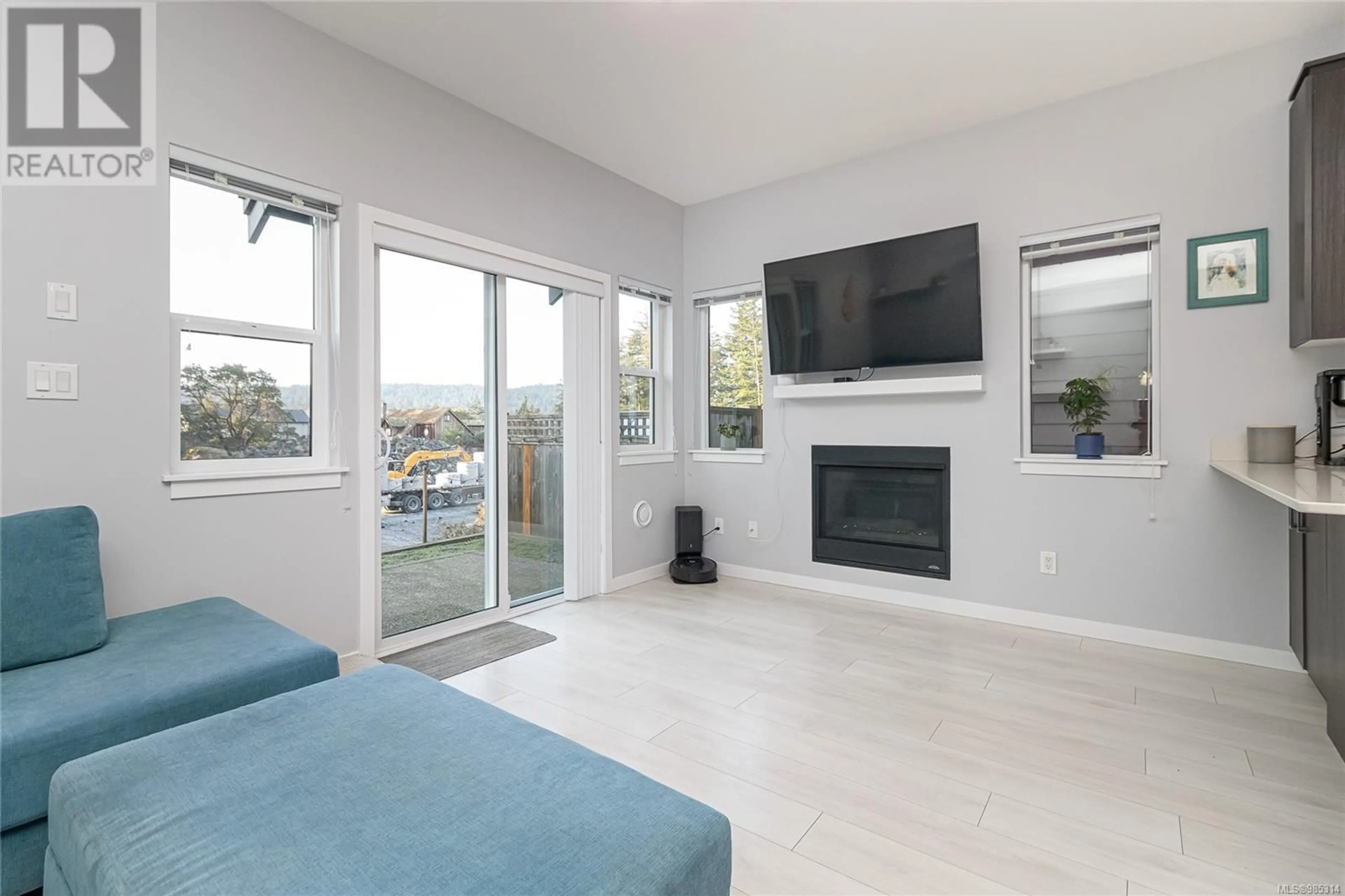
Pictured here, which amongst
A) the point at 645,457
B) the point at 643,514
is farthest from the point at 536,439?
the point at 643,514

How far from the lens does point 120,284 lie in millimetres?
2129

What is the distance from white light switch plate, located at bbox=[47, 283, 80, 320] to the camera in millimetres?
1981

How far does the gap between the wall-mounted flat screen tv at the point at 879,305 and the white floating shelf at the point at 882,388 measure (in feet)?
0.34

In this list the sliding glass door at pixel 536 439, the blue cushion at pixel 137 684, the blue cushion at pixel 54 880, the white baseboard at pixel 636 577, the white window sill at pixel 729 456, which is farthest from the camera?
the white window sill at pixel 729 456

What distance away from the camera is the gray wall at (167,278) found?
1980 mm

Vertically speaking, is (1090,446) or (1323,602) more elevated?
(1090,446)

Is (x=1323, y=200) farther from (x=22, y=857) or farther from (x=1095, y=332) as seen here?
(x=22, y=857)

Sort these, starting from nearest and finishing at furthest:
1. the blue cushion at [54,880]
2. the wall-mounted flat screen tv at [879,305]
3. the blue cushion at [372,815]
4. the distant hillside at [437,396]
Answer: the blue cushion at [372,815] → the blue cushion at [54,880] → the distant hillside at [437,396] → the wall-mounted flat screen tv at [879,305]

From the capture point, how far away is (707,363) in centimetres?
470

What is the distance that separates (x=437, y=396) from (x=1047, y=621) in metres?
3.47

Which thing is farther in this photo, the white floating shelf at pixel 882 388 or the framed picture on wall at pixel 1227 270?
the white floating shelf at pixel 882 388

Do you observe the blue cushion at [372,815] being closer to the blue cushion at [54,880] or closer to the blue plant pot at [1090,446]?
the blue cushion at [54,880]

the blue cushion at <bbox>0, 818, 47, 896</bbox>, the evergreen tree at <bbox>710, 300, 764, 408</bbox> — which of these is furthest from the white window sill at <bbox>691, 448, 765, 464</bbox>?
the blue cushion at <bbox>0, 818, 47, 896</bbox>

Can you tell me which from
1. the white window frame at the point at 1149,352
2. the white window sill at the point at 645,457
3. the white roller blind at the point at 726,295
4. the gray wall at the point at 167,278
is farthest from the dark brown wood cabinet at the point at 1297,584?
the gray wall at the point at 167,278
